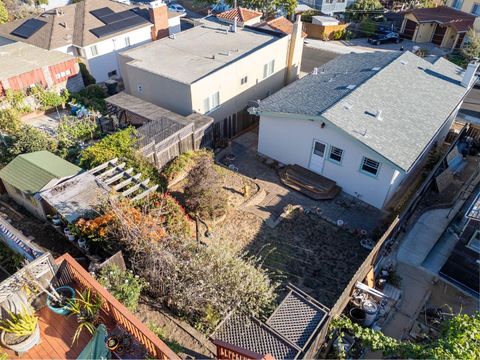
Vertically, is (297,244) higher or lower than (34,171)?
lower

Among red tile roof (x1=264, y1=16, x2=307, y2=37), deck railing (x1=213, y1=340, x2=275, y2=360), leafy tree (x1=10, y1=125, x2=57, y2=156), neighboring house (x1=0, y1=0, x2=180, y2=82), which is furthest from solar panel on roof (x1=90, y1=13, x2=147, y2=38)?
deck railing (x1=213, y1=340, x2=275, y2=360)

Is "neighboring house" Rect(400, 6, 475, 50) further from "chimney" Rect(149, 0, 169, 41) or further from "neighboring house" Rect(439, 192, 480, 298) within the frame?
"neighboring house" Rect(439, 192, 480, 298)

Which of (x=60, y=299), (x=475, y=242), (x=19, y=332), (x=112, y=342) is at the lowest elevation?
(x=475, y=242)

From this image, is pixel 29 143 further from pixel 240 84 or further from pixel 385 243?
A: pixel 385 243

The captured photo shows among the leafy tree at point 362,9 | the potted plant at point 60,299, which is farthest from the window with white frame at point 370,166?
the leafy tree at point 362,9

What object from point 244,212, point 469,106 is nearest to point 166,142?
point 244,212

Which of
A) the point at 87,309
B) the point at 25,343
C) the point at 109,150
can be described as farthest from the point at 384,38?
the point at 25,343

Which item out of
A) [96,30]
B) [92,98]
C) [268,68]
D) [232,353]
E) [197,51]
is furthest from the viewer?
[96,30]

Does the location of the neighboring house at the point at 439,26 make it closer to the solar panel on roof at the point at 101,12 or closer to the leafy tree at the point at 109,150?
the solar panel on roof at the point at 101,12
